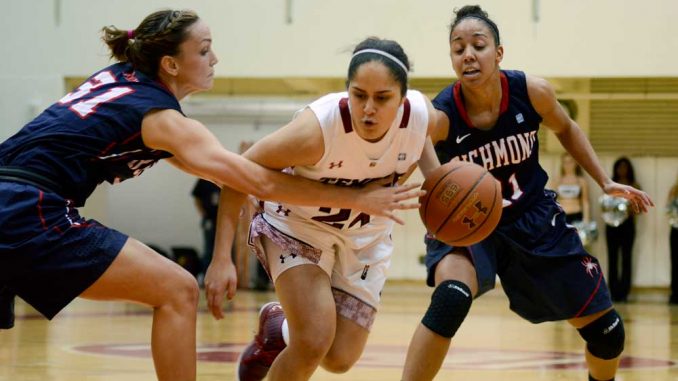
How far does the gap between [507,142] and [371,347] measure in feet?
10.5

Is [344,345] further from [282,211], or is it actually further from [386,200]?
[386,200]

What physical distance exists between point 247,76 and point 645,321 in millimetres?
5777

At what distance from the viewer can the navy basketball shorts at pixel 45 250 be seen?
11.6 ft

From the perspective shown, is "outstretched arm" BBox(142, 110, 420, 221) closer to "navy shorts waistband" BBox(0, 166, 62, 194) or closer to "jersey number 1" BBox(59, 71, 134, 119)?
"jersey number 1" BBox(59, 71, 134, 119)

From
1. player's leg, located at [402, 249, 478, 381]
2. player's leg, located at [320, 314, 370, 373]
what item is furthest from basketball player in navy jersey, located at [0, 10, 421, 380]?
player's leg, located at [402, 249, 478, 381]

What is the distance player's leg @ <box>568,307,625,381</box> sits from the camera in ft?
16.2

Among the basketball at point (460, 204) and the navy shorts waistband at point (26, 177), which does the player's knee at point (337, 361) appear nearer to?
the basketball at point (460, 204)

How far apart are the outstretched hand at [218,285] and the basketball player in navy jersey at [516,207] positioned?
4.08ft

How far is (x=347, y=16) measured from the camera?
12.9 metres

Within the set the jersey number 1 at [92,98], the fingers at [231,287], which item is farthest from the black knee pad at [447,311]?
the jersey number 1 at [92,98]

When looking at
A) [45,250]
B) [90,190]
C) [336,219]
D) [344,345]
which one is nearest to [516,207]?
[336,219]

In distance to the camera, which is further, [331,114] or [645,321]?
[645,321]

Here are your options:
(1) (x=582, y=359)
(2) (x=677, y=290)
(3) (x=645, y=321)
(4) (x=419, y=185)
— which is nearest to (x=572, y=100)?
(2) (x=677, y=290)

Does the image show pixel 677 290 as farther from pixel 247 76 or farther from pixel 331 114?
pixel 331 114
